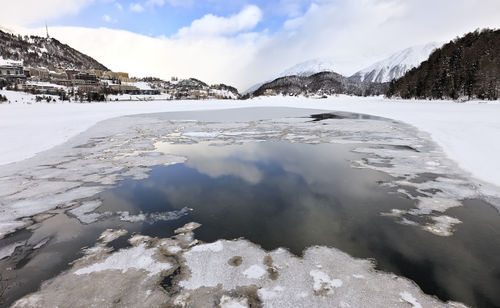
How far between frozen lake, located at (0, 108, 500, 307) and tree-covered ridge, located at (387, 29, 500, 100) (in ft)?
173

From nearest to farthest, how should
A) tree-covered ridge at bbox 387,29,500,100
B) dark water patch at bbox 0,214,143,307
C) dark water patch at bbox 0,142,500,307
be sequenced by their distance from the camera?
dark water patch at bbox 0,214,143,307, dark water patch at bbox 0,142,500,307, tree-covered ridge at bbox 387,29,500,100

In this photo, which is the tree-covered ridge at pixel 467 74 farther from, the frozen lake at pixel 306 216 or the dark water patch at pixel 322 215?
the dark water patch at pixel 322 215

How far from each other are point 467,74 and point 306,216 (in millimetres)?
67418

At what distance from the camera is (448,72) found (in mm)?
59875

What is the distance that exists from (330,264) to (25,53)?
23123 cm

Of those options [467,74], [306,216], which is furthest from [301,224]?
[467,74]

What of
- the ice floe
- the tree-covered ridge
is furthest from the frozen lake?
the tree-covered ridge

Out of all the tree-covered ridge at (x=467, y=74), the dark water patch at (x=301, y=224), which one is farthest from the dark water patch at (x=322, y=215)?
the tree-covered ridge at (x=467, y=74)

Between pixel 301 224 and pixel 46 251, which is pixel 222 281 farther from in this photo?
pixel 46 251

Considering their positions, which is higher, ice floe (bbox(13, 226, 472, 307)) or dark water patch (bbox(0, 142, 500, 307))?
dark water patch (bbox(0, 142, 500, 307))

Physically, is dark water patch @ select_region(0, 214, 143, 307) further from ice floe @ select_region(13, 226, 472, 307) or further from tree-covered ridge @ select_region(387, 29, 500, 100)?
tree-covered ridge @ select_region(387, 29, 500, 100)

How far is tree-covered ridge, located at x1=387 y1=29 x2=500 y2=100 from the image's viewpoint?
152 feet

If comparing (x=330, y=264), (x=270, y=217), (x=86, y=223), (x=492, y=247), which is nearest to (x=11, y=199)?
(x=86, y=223)

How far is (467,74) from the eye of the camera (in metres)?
52.9
